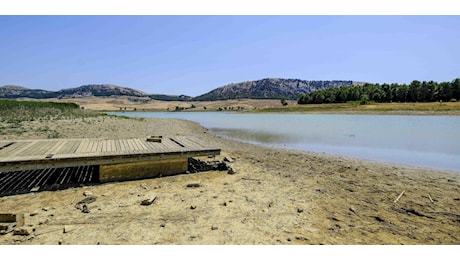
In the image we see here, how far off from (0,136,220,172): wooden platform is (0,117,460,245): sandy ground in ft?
1.77

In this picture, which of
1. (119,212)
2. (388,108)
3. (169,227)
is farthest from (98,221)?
(388,108)

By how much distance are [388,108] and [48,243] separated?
5860cm

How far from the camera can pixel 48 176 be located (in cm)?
674

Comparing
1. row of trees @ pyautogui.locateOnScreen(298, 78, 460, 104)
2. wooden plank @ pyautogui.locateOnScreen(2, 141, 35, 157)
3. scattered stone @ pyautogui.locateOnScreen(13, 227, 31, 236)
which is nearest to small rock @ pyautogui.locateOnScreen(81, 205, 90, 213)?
scattered stone @ pyautogui.locateOnScreen(13, 227, 31, 236)

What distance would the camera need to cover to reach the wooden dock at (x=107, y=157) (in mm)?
5684

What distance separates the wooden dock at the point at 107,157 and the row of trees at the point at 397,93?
74.3m

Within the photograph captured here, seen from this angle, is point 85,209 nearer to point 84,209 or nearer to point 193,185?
point 84,209

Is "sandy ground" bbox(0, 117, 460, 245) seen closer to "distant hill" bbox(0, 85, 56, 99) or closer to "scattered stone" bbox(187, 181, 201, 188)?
"scattered stone" bbox(187, 181, 201, 188)

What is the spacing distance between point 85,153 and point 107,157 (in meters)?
0.54

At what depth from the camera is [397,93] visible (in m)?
76.4

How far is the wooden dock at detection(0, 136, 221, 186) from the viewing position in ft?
18.6

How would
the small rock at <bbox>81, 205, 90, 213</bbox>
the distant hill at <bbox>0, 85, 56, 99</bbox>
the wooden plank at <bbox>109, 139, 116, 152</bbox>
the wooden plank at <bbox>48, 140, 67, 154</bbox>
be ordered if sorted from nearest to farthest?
the small rock at <bbox>81, 205, 90, 213</bbox> → the wooden plank at <bbox>48, 140, 67, 154</bbox> → the wooden plank at <bbox>109, 139, 116, 152</bbox> → the distant hill at <bbox>0, 85, 56, 99</bbox>

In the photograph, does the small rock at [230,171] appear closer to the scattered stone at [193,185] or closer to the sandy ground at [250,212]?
the sandy ground at [250,212]
